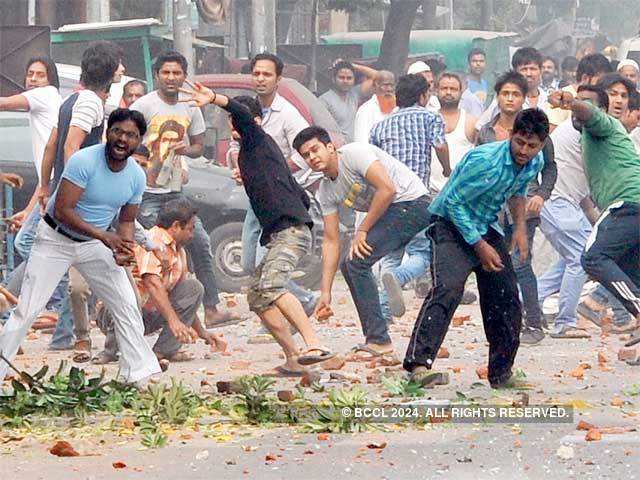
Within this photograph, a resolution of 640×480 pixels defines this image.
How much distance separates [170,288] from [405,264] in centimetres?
226

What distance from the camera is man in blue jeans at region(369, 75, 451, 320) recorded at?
37.7 ft

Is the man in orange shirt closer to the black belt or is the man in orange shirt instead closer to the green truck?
the black belt

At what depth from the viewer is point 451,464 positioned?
686 centimetres

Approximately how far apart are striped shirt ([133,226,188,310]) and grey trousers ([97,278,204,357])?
0.18ft

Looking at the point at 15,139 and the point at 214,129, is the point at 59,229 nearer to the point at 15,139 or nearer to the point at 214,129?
the point at 15,139

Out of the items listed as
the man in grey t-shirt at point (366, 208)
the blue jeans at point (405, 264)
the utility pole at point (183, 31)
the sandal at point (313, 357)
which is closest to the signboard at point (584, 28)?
the utility pole at point (183, 31)

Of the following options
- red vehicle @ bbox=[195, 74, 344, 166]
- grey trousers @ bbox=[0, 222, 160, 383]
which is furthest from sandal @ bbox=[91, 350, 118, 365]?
red vehicle @ bbox=[195, 74, 344, 166]

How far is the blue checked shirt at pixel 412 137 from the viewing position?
1167cm

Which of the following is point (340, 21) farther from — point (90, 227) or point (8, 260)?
point (90, 227)

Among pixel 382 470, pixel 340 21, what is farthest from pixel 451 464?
pixel 340 21

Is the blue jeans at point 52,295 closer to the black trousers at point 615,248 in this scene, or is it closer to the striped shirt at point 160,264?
the striped shirt at point 160,264

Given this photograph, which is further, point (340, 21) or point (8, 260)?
point (340, 21)

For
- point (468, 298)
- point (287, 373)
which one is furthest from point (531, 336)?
point (468, 298)

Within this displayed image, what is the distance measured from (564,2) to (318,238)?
48055 mm
